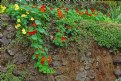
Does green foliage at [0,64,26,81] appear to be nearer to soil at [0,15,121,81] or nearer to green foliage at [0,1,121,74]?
soil at [0,15,121,81]

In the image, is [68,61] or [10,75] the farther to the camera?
[68,61]

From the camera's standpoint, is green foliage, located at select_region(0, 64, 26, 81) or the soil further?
the soil

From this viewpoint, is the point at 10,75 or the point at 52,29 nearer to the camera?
the point at 10,75

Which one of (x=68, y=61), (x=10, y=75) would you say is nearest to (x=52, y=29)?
(x=68, y=61)

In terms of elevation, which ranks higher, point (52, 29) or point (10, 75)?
point (52, 29)

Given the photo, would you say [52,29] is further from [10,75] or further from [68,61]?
[10,75]

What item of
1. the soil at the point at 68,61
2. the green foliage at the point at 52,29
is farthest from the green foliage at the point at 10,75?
the green foliage at the point at 52,29

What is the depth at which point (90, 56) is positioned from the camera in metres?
6.25

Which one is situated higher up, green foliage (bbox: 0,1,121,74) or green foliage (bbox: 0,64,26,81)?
green foliage (bbox: 0,1,121,74)

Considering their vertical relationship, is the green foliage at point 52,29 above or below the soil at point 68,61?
above

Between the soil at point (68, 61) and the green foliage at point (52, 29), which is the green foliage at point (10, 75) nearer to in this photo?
the soil at point (68, 61)

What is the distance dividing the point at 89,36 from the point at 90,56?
358 mm

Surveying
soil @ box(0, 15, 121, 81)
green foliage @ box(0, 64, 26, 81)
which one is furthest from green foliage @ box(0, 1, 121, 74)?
green foliage @ box(0, 64, 26, 81)

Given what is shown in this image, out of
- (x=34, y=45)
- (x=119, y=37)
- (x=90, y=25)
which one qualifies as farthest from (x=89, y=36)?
(x=34, y=45)
